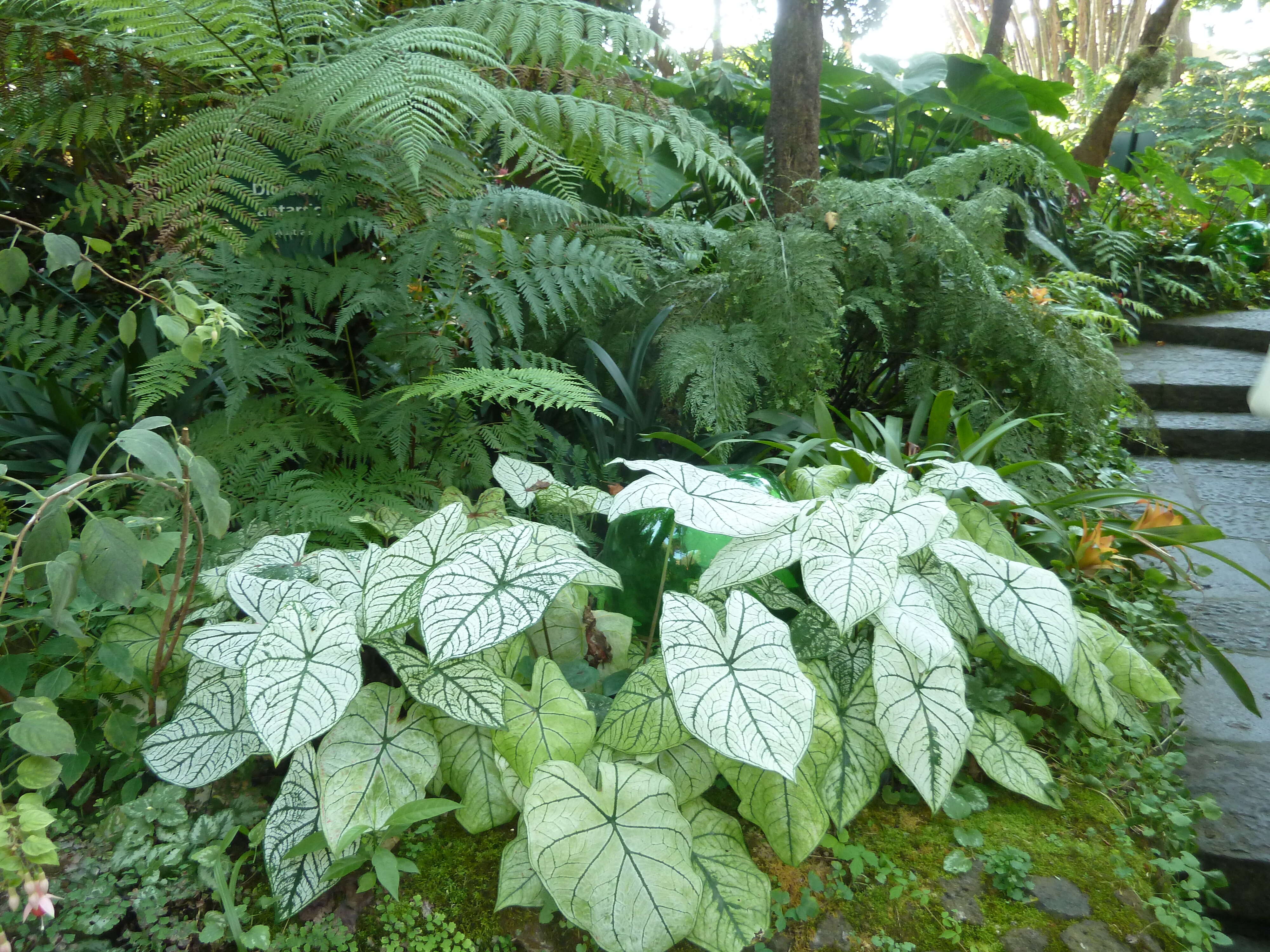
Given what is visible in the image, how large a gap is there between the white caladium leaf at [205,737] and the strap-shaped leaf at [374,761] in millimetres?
123

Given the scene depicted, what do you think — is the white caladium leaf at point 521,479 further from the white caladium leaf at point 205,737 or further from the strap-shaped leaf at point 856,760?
the strap-shaped leaf at point 856,760

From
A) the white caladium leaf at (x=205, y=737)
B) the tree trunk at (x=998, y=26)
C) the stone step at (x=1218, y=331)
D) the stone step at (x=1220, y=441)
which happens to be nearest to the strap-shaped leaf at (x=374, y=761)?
the white caladium leaf at (x=205, y=737)

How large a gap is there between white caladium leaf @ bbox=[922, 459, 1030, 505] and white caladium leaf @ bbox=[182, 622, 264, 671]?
1214 millimetres

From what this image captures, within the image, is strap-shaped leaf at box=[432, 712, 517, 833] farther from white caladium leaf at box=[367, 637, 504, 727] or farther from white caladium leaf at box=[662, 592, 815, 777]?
white caladium leaf at box=[662, 592, 815, 777]

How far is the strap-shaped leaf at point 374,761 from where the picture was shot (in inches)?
42.6

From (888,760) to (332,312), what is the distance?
158 cm

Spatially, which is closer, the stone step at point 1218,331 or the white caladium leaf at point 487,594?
the white caladium leaf at point 487,594

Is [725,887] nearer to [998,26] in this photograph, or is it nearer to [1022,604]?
[1022,604]

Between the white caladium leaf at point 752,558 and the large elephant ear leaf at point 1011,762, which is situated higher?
the white caladium leaf at point 752,558

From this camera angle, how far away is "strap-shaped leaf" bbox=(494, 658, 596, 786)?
1.10 meters

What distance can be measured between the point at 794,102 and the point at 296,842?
2.69m

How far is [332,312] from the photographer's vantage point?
1.89m

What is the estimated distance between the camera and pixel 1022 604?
1.22 m

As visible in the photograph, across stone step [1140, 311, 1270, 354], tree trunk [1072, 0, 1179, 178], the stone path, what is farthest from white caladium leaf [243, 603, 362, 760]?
tree trunk [1072, 0, 1179, 178]
